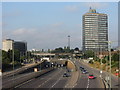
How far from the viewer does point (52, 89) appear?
42375 mm

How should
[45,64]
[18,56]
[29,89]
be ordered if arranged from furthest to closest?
1. [45,64]
2. [18,56]
3. [29,89]

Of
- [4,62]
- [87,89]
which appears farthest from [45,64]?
[87,89]

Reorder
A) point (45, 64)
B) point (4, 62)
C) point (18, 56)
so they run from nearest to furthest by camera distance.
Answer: point (4, 62), point (18, 56), point (45, 64)

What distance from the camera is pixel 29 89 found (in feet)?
137

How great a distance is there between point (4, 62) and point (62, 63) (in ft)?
276

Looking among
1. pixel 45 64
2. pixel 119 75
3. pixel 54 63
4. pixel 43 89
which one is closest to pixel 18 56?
pixel 45 64

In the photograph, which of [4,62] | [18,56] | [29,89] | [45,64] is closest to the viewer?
[29,89]

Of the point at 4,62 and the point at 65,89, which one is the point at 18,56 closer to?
the point at 4,62

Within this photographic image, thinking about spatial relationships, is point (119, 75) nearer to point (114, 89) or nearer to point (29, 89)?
point (114, 89)

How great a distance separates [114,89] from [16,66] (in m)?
82.7

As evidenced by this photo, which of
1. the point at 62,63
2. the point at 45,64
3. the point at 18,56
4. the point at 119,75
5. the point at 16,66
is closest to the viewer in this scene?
the point at 119,75

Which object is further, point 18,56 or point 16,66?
point 18,56

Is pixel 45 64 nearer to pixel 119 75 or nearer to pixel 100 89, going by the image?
pixel 119 75

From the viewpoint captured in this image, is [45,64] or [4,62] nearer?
[4,62]
